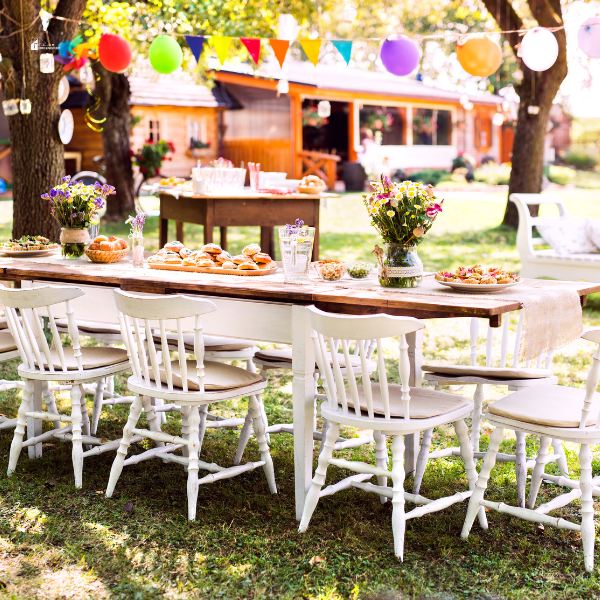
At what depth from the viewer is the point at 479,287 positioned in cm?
288

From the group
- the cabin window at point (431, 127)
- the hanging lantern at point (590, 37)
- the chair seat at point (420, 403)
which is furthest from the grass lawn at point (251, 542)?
the cabin window at point (431, 127)

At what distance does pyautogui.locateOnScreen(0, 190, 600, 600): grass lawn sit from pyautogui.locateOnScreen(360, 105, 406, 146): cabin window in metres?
18.2

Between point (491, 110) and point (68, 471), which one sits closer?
point (68, 471)

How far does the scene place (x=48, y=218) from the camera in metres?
6.26

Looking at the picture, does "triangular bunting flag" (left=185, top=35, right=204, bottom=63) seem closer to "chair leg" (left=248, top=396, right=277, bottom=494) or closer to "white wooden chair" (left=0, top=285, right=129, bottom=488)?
"white wooden chair" (left=0, top=285, right=129, bottom=488)

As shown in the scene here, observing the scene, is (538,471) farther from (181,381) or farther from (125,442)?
(125,442)

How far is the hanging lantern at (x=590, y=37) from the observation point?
4754 millimetres

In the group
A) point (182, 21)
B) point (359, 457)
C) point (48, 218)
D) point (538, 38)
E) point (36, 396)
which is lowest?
point (359, 457)

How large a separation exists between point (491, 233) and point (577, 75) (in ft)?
79.3

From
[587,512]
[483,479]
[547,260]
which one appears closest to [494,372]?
[483,479]

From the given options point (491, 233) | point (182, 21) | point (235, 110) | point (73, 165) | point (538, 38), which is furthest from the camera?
point (235, 110)

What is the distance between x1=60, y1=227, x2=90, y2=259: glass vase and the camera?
13.0ft

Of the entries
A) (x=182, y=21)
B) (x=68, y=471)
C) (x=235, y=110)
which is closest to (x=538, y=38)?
(x=68, y=471)

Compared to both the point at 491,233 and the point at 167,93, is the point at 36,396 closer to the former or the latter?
the point at 491,233
